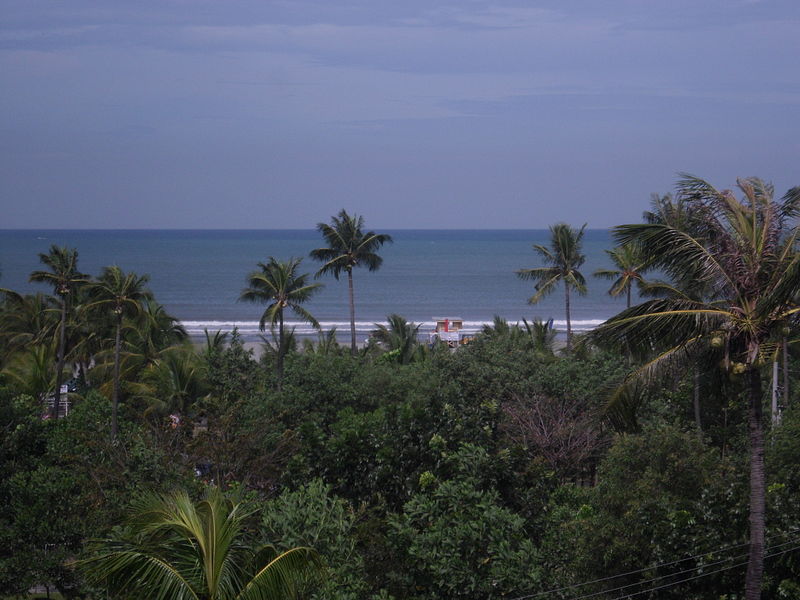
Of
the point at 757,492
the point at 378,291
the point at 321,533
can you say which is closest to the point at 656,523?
the point at 757,492

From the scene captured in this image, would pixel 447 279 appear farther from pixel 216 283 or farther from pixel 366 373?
pixel 366 373

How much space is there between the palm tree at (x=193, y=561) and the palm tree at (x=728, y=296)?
5005mm

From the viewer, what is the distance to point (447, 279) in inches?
5664

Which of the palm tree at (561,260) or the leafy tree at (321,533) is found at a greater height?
the palm tree at (561,260)

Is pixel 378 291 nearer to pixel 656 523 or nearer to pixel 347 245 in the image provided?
pixel 347 245

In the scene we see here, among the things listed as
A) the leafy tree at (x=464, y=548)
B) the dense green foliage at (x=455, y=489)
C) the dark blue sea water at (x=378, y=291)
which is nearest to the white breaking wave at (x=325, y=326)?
the dark blue sea water at (x=378, y=291)

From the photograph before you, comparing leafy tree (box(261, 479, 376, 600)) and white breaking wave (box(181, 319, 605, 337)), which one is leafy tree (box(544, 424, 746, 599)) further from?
white breaking wave (box(181, 319, 605, 337))

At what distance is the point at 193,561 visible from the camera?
806 cm

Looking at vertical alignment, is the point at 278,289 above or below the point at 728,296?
above

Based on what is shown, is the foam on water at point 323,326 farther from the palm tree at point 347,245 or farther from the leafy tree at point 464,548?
the leafy tree at point 464,548

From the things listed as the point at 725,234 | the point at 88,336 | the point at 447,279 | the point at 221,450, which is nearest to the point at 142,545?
the point at 725,234

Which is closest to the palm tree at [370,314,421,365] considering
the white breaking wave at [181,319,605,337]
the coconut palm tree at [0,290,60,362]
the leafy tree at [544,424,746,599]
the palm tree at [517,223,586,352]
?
the palm tree at [517,223,586,352]

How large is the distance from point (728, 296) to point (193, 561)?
6.79 metres

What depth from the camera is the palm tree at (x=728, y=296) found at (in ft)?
32.7
